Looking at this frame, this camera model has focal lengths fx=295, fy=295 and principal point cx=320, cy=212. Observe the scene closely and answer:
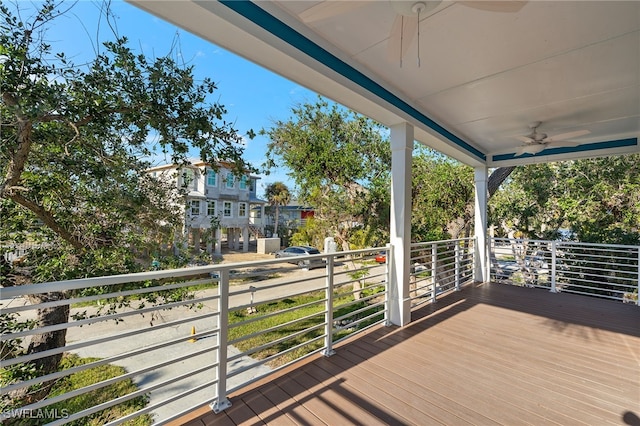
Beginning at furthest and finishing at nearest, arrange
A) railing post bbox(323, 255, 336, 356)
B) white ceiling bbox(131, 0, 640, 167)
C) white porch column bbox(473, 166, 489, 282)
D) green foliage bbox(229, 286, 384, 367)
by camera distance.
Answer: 1. green foliage bbox(229, 286, 384, 367)
2. white porch column bbox(473, 166, 489, 282)
3. railing post bbox(323, 255, 336, 356)
4. white ceiling bbox(131, 0, 640, 167)

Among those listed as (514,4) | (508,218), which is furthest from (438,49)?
(508,218)

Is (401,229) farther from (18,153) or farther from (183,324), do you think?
(183,324)

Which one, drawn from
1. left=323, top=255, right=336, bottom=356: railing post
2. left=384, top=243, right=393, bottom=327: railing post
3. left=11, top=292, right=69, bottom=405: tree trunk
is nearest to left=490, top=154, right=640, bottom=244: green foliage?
left=384, top=243, right=393, bottom=327: railing post

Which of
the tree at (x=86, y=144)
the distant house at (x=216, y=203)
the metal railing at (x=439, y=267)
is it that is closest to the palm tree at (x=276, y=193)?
the distant house at (x=216, y=203)

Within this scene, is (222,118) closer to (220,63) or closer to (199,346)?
(220,63)

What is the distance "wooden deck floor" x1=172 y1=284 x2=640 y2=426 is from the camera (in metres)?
1.84

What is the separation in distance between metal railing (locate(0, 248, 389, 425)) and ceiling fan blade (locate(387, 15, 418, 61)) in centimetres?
155

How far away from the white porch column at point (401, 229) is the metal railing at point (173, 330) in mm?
148

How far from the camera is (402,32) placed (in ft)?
5.90

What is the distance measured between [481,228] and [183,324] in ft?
19.1

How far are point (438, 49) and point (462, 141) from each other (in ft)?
8.68

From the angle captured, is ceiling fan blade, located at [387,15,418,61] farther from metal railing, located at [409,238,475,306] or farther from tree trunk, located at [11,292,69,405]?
tree trunk, located at [11,292,69,405]

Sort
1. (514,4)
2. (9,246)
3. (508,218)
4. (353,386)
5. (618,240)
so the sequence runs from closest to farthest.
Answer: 1. (514,4)
2. (353,386)
3. (9,246)
4. (618,240)
5. (508,218)

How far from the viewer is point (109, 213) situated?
8.89ft
